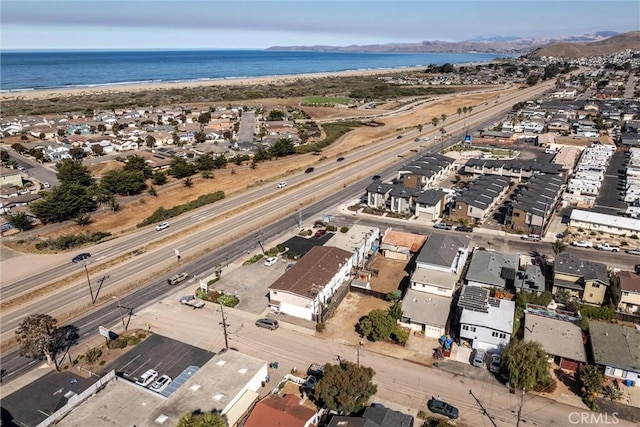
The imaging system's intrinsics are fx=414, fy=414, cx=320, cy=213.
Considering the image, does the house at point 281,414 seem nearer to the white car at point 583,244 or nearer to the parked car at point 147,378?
the parked car at point 147,378

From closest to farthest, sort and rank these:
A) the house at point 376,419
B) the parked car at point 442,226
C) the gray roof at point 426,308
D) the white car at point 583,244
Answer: the house at point 376,419 < the gray roof at point 426,308 < the white car at point 583,244 < the parked car at point 442,226

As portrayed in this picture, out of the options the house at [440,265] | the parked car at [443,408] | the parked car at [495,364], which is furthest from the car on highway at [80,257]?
the parked car at [495,364]

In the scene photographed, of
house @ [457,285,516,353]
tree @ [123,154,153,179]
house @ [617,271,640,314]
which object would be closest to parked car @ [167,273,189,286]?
house @ [457,285,516,353]

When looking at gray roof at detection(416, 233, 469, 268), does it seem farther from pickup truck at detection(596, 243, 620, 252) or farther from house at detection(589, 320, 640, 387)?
pickup truck at detection(596, 243, 620, 252)

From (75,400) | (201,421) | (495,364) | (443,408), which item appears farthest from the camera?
(495,364)

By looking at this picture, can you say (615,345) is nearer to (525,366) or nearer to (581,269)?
(525,366)

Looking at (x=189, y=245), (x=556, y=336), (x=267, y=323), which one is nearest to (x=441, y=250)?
(x=556, y=336)
